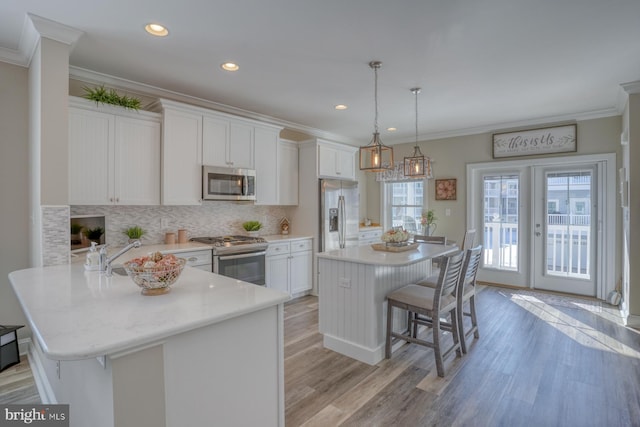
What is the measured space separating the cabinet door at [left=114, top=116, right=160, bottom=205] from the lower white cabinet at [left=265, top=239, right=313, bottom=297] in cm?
154

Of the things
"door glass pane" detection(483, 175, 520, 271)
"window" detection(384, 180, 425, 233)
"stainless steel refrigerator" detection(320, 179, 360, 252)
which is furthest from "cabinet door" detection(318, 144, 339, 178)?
"door glass pane" detection(483, 175, 520, 271)

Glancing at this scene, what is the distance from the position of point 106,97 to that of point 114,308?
2.54 meters

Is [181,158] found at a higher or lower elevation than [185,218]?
higher

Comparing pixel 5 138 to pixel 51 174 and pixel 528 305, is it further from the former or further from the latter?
pixel 528 305

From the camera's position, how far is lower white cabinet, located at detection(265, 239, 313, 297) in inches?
168

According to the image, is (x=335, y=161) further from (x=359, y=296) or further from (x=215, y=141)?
(x=359, y=296)

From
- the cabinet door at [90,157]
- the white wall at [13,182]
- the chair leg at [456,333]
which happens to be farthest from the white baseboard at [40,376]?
the chair leg at [456,333]

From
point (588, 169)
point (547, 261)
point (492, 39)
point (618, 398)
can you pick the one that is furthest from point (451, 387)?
point (588, 169)

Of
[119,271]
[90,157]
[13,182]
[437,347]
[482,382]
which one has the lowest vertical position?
[482,382]

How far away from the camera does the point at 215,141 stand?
3.93 meters

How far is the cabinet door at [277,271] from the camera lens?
421 centimetres

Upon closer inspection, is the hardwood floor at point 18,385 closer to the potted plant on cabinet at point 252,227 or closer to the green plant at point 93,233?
the green plant at point 93,233

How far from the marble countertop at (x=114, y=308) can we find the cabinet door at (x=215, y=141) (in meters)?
2.15

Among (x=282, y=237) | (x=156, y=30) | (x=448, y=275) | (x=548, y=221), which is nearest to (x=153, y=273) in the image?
(x=156, y=30)
